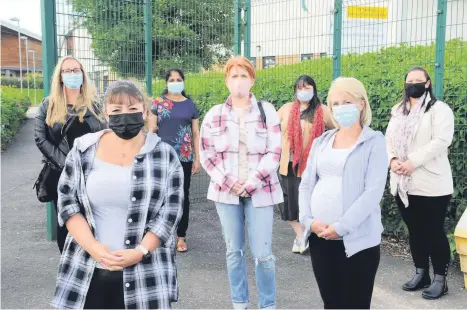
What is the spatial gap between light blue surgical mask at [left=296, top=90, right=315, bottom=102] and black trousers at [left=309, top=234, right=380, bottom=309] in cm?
261

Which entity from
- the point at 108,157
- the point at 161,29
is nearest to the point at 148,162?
the point at 108,157

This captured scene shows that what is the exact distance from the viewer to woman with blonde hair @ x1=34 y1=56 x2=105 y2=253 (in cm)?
453

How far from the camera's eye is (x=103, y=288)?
8.93ft

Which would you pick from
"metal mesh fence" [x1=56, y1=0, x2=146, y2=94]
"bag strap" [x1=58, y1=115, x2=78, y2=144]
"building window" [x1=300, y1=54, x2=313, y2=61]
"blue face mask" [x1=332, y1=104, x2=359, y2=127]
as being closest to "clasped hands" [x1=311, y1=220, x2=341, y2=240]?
"blue face mask" [x1=332, y1=104, x2=359, y2=127]

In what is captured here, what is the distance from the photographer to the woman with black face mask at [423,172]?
4.61 meters

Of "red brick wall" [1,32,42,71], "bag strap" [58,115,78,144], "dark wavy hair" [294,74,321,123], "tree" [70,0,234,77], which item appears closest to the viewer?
"bag strap" [58,115,78,144]

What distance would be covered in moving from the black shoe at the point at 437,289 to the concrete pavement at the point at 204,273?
2.3 inches

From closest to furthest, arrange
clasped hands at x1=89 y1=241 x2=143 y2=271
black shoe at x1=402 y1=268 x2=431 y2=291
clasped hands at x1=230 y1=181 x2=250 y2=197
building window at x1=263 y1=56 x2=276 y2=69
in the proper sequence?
clasped hands at x1=89 y1=241 x2=143 y2=271 < clasped hands at x1=230 y1=181 x2=250 y2=197 < black shoe at x1=402 y1=268 x2=431 y2=291 < building window at x1=263 y1=56 x2=276 y2=69

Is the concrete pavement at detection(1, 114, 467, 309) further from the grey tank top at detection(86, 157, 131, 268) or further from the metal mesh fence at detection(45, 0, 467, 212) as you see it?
the grey tank top at detection(86, 157, 131, 268)

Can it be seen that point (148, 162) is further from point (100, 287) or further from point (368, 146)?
point (368, 146)

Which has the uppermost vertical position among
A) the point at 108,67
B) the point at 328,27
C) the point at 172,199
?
the point at 328,27

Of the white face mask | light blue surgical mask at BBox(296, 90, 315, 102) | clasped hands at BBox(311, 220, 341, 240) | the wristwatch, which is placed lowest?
clasped hands at BBox(311, 220, 341, 240)

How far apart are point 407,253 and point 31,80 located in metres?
48.4

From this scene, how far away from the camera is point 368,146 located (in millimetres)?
3227
